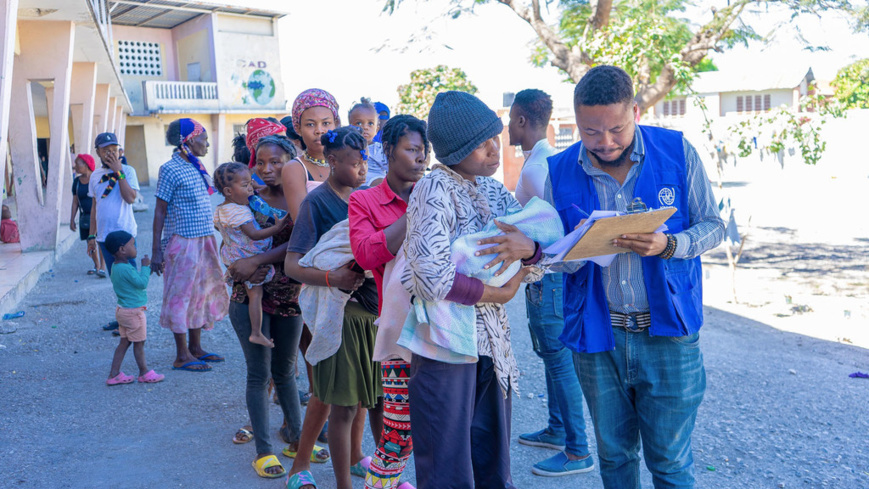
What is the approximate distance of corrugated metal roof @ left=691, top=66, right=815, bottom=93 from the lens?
167 feet

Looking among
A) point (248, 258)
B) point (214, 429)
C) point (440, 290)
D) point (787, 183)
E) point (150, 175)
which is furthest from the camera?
point (150, 175)

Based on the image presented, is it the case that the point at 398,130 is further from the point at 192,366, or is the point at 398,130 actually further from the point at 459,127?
the point at 192,366

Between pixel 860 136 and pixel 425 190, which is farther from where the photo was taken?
pixel 860 136

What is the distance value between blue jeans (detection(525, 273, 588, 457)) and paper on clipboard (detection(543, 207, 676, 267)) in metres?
1.29

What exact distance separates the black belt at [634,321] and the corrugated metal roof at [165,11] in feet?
96.1

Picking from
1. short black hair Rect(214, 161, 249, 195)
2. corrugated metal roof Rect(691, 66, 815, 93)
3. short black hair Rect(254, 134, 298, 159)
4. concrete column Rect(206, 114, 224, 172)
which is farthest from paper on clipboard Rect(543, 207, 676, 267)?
corrugated metal roof Rect(691, 66, 815, 93)

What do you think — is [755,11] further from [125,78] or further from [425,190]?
[125,78]

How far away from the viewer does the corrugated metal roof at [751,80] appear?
167 feet

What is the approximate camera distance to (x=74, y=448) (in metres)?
4.12

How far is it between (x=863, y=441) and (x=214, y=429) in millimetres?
3810

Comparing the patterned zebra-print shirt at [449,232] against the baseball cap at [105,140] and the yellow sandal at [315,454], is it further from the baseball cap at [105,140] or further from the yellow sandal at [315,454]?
the baseball cap at [105,140]

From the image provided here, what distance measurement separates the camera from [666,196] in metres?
2.44

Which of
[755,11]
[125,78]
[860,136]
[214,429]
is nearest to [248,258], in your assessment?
[214,429]

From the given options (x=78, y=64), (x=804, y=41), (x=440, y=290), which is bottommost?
(x=440, y=290)
